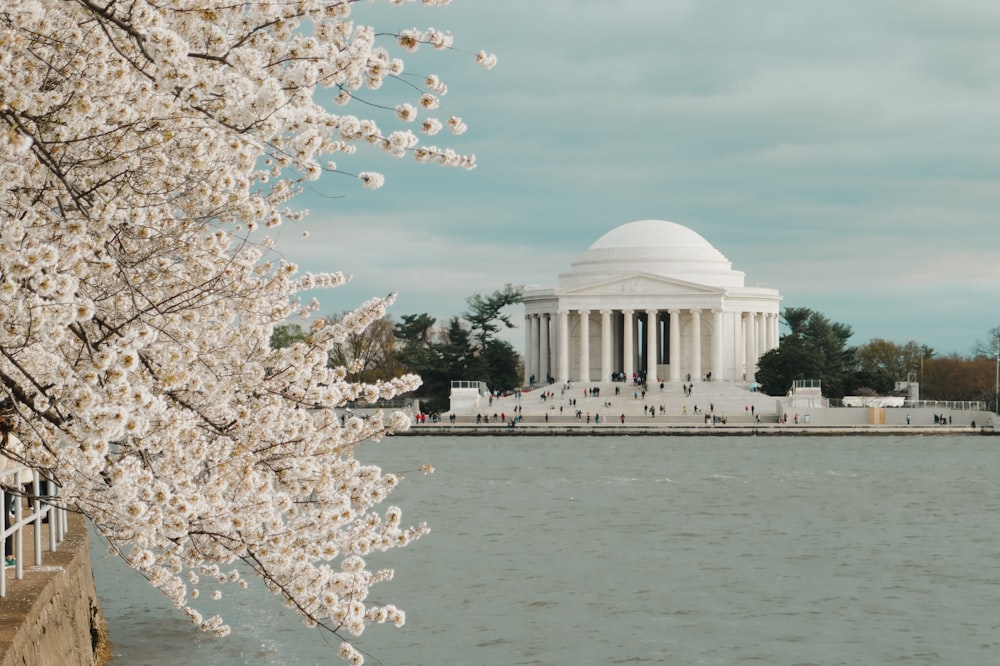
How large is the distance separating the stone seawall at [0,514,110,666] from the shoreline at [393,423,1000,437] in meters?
71.3

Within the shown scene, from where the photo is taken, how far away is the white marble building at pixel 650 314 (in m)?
126

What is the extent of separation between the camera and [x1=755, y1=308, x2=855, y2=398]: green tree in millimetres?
112312

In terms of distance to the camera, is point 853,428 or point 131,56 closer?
point 131,56

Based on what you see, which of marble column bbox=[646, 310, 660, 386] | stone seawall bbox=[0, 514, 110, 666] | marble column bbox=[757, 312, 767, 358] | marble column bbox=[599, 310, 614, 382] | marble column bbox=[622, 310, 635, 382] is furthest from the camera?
marble column bbox=[757, 312, 767, 358]

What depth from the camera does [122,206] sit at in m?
10.0

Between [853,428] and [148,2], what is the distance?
89.3 meters

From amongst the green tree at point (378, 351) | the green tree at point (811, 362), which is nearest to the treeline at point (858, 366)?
the green tree at point (811, 362)

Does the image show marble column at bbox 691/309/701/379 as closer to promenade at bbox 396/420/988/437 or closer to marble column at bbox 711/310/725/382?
marble column at bbox 711/310/725/382

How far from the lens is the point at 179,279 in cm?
1120

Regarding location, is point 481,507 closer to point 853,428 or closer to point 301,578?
point 301,578

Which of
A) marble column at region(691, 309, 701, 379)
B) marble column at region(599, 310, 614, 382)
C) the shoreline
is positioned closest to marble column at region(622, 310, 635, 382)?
marble column at region(599, 310, 614, 382)

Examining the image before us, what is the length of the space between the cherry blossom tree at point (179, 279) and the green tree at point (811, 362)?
338 ft

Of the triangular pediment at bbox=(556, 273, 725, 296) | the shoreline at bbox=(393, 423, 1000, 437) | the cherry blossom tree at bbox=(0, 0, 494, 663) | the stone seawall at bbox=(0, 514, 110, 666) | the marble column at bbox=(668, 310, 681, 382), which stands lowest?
the stone seawall at bbox=(0, 514, 110, 666)

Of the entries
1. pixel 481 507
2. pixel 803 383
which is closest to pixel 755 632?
pixel 481 507
